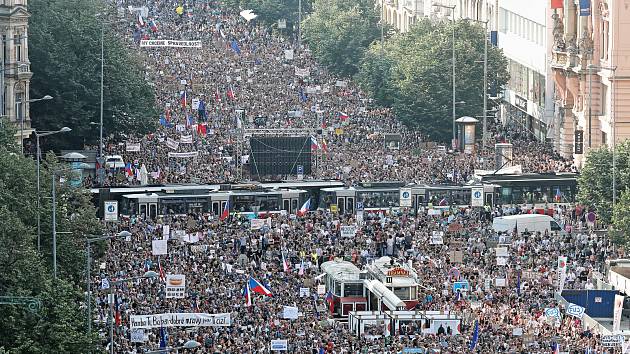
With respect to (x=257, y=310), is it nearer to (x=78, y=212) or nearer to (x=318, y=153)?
(x=78, y=212)

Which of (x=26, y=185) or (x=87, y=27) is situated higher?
(x=87, y=27)

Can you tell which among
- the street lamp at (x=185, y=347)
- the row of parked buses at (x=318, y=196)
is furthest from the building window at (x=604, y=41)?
the street lamp at (x=185, y=347)

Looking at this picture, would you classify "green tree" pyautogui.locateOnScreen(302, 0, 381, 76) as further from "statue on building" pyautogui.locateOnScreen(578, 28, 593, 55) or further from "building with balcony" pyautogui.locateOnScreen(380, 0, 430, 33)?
"statue on building" pyautogui.locateOnScreen(578, 28, 593, 55)

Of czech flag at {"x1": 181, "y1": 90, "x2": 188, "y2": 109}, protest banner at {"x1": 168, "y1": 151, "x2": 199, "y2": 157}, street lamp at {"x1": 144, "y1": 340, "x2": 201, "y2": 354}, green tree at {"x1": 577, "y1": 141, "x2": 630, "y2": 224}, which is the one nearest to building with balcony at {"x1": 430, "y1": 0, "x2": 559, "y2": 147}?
czech flag at {"x1": 181, "y1": 90, "x2": 188, "y2": 109}

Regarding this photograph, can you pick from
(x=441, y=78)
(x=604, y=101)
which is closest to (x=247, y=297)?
(x=604, y=101)

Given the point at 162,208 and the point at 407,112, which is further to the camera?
the point at 407,112

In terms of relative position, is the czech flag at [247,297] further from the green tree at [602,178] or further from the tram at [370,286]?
the green tree at [602,178]

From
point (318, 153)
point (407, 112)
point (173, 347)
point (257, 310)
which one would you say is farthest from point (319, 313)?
point (407, 112)
